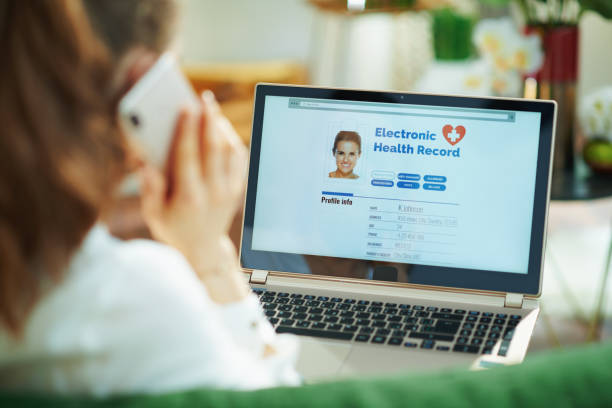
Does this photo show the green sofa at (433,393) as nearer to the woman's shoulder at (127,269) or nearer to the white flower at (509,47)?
the woman's shoulder at (127,269)

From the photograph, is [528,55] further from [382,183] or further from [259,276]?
[259,276]

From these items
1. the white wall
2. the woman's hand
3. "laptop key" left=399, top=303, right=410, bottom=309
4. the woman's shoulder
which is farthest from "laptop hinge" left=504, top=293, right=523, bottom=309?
the white wall

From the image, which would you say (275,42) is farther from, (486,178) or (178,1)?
(178,1)

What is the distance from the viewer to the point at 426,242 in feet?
3.15

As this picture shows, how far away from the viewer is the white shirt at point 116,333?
0.42 m

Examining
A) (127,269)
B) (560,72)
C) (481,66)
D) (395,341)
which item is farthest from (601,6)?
(127,269)

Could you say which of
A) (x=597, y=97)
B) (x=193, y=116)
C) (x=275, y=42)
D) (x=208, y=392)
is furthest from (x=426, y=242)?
(x=275, y=42)

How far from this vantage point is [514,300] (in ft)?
3.03

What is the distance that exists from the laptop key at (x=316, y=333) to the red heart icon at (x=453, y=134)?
1.12 ft

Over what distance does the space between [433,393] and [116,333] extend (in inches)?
8.3

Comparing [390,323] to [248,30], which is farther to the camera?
[248,30]

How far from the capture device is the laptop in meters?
0.94

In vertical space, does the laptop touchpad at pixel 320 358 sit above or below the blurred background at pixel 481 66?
below

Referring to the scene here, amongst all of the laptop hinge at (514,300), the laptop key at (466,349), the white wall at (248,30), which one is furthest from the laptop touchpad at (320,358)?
the white wall at (248,30)
